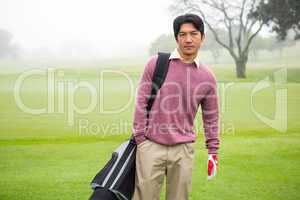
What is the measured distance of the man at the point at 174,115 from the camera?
1.96 metres

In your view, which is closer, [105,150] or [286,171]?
[286,171]

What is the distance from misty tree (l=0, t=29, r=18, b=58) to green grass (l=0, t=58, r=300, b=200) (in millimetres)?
350

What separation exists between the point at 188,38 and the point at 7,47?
4.10 m

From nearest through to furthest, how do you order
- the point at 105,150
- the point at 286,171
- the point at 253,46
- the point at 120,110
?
the point at 286,171, the point at 105,150, the point at 120,110, the point at 253,46

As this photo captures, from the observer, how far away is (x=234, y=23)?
7562mm

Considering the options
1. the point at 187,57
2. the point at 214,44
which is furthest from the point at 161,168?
the point at 214,44

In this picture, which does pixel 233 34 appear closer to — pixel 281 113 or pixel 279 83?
pixel 279 83

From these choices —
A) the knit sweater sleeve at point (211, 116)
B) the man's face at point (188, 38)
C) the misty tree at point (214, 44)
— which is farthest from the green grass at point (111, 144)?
the man's face at point (188, 38)

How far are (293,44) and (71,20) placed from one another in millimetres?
3125

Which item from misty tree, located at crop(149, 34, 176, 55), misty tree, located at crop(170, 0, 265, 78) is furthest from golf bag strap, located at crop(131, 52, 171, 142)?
misty tree, located at crop(170, 0, 265, 78)

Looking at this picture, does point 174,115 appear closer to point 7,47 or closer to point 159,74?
point 159,74

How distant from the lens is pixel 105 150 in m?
4.58

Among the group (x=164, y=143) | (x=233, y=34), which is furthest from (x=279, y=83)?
(x=164, y=143)

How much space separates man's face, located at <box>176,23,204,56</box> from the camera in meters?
1.97
